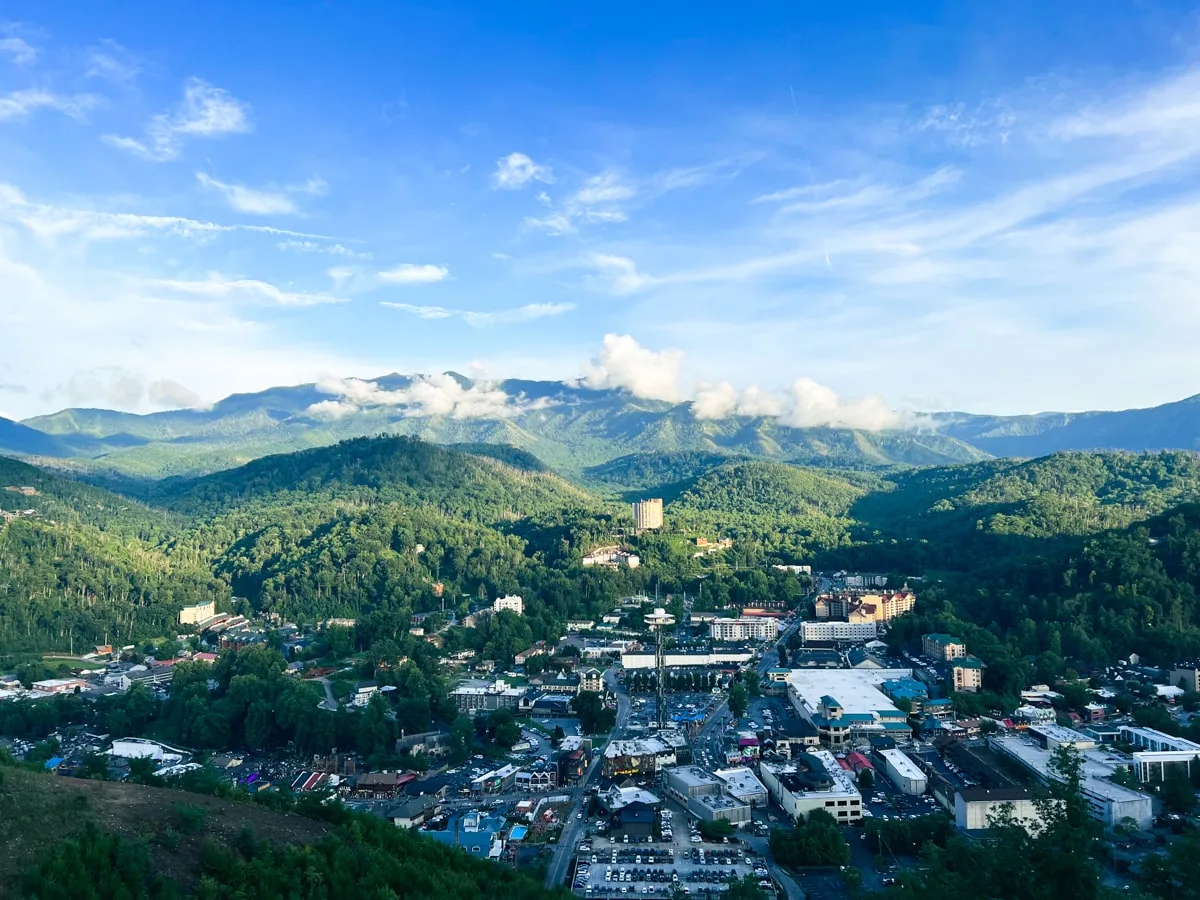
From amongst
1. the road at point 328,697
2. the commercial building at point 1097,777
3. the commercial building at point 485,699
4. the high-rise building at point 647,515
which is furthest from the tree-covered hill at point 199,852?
the high-rise building at point 647,515

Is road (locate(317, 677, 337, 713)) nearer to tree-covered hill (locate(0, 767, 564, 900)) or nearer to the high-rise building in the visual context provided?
tree-covered hill (locate(0, 767, 564, 900))

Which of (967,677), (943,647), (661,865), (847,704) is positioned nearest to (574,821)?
(661,865)

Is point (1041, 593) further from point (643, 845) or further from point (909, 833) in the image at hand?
point (643, 845)

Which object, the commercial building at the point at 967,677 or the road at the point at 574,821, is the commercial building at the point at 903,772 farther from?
the commercial building at the point at 967,677

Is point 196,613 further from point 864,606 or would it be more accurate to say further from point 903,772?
point 903,772

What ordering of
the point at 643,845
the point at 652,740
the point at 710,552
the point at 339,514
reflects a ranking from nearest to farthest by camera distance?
the point at 643,845
the point at 652,740
the point at 710,552
the point at 339,514

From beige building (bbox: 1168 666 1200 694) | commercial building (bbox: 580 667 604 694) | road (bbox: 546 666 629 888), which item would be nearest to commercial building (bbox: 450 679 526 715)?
commercial building (bbox: 580 667 604 694)

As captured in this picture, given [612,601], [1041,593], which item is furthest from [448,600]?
[1041,593]
